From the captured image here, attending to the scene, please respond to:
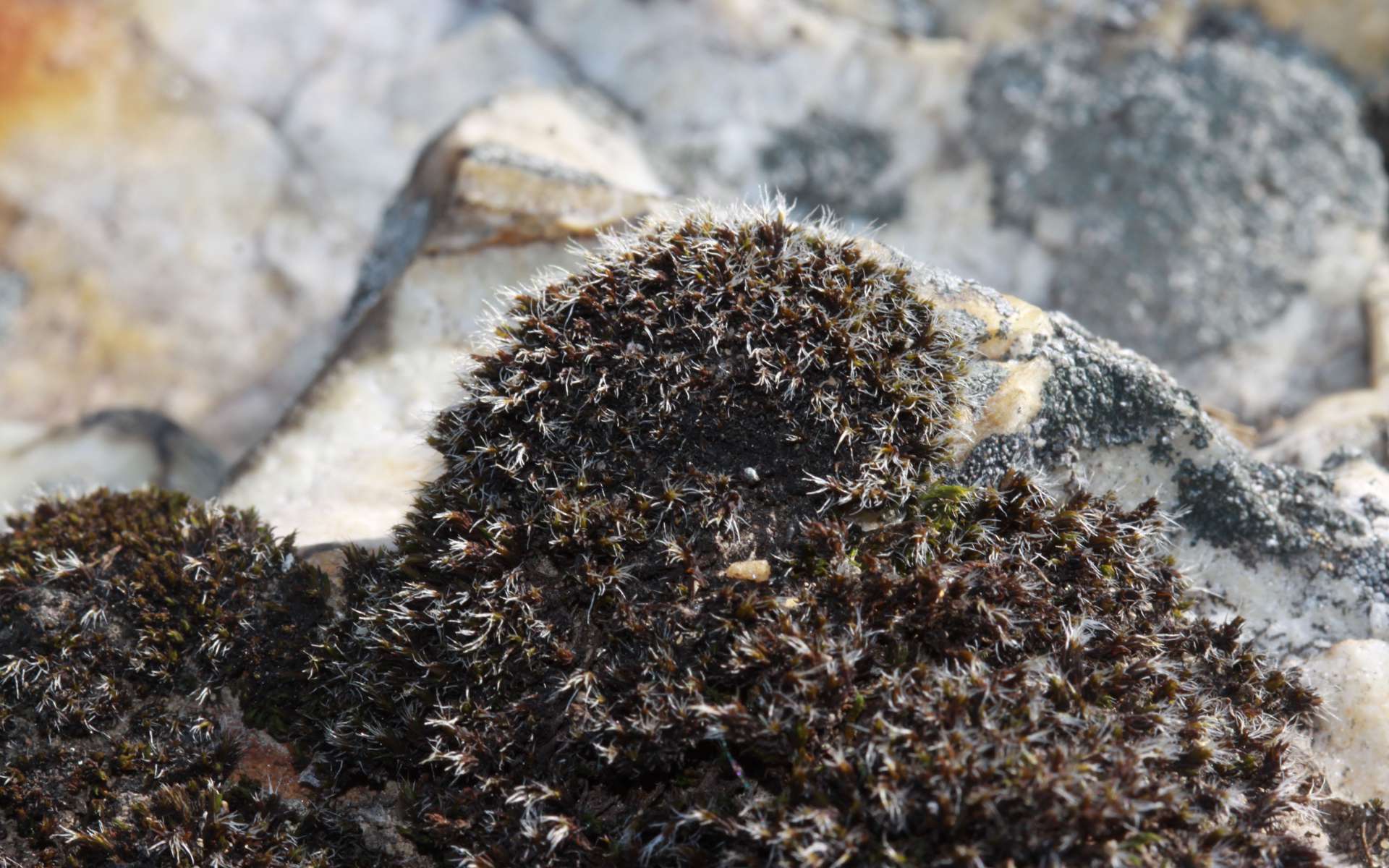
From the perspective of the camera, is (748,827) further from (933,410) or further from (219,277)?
→ (219,277)

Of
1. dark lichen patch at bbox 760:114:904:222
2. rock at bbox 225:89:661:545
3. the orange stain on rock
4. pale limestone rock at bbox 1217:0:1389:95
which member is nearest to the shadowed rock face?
pale limestone rock at bbox 1217:0:1389:95

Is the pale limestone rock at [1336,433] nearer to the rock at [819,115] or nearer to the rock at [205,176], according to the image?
the rock at [819,115]

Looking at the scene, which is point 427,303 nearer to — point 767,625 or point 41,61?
point 767,625

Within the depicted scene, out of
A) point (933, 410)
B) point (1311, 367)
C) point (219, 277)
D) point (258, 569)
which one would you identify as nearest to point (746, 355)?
point (933, 410)

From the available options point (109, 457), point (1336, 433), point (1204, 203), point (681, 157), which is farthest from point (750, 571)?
point (1204, 203)

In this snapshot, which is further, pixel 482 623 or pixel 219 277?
pixel 219 277

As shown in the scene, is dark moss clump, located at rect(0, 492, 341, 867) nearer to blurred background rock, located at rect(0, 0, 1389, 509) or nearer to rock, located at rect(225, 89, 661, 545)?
rock, located at rect(225, 89, 661, 545)
